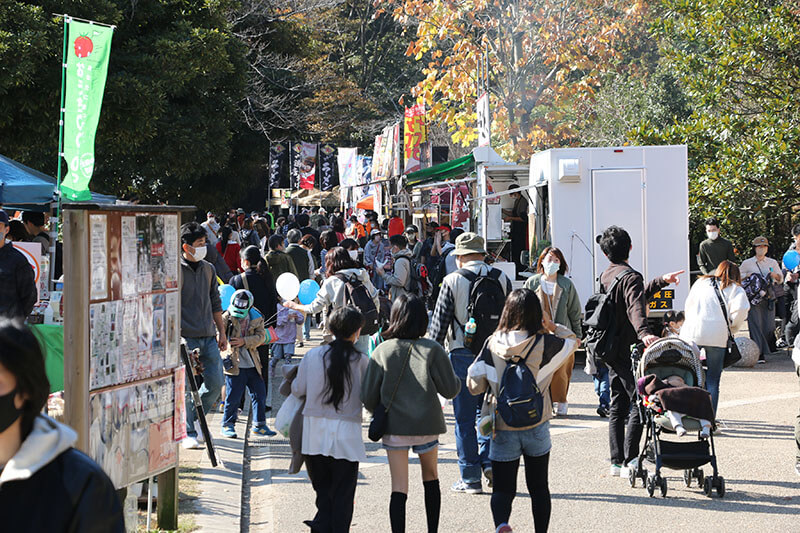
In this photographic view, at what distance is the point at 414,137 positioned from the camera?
2372cm

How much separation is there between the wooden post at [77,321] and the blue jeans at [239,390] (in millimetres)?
4091

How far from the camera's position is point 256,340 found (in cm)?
910

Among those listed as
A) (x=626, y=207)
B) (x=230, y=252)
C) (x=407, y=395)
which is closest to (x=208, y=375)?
(x=407, y=395)

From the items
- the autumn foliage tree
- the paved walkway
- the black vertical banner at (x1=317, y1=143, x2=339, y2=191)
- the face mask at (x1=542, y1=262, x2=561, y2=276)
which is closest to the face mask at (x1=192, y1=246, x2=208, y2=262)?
the paved walkway

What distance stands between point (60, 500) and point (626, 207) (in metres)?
12.1

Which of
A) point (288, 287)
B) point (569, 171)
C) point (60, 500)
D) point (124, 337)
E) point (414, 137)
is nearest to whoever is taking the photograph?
point (60, 500)

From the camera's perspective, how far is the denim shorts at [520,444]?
5715 millimetres

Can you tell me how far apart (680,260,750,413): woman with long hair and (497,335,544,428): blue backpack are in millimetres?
3230

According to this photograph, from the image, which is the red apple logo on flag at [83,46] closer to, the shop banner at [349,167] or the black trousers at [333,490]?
the black trousers at [333,490]

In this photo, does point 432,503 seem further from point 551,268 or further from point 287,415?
point 551,268

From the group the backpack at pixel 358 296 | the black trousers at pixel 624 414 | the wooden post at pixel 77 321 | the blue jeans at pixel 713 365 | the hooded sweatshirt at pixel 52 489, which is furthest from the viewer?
the backpack at pixel 358 296

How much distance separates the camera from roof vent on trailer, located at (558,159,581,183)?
13492 mm

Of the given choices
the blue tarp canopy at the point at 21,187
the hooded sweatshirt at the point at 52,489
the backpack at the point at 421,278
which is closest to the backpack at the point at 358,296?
the blue tarp canopy at the point at 21,187

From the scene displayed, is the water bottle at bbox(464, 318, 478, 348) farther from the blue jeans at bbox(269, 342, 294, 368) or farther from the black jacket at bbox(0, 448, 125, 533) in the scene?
the black jacket at bbox(0, 448, 125, 533)
